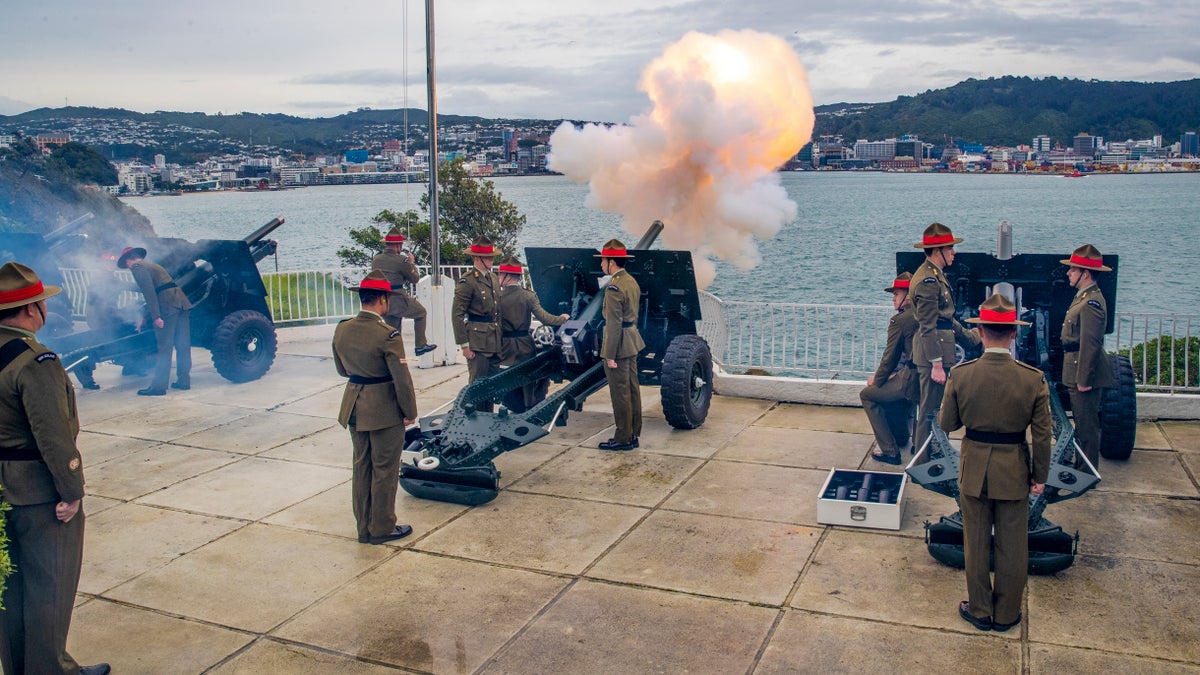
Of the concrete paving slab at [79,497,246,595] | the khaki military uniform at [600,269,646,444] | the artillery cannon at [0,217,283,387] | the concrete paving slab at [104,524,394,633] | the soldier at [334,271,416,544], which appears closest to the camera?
the concrete paving slab at [104,524,394,633]

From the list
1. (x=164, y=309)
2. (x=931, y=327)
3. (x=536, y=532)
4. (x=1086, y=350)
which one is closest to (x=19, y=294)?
(x=536, y=532)

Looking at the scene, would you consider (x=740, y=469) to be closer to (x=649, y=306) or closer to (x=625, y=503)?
(x=625, y=503)

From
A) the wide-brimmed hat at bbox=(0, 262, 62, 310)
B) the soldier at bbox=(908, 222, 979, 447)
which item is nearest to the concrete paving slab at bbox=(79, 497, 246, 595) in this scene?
the wide-brimmed hat at bbox=(0, 262, 62, 310)

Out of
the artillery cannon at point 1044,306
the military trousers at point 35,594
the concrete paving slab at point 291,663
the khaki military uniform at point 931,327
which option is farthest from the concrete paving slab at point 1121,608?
the military trousers at point 35,594

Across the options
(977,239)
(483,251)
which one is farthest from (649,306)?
(977,239)

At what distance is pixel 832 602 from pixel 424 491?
317 cm

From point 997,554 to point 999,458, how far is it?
511 millimetres

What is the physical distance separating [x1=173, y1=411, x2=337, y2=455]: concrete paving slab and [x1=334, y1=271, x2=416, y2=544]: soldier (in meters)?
2.63

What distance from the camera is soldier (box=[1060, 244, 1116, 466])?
24.8 feet

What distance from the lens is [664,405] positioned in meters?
9.46

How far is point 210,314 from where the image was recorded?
1220 centimetres

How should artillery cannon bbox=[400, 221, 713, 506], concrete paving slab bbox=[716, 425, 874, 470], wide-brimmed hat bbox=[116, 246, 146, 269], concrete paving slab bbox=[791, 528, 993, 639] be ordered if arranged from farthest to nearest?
1. wide-brimmed hat bbox=[116, 246, 146, 269]
2. concrete paving slab bbox=[716, 425, 874, 470]
3. artillery cannon bbox=[400, 221, 713, 506]
4. concrete paving slab bbox=[791, 528, 993, 639]

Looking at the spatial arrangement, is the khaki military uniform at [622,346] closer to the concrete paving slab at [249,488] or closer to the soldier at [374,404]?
the concrete paving slab at [249,488]

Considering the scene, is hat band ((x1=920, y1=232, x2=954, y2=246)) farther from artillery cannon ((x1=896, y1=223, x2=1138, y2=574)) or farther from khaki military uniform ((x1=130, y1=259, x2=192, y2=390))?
khaki military uniform ((x1=130, y1=259, x2=192, y2=390))
